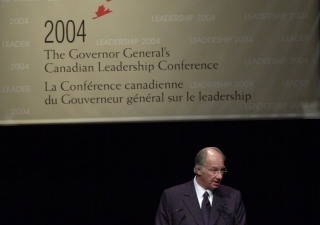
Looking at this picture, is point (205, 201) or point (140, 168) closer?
point (205, 201)

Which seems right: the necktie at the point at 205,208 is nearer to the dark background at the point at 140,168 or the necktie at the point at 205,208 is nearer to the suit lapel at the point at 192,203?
the suit lapel at the point at 192,203

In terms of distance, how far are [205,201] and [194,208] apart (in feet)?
0.31

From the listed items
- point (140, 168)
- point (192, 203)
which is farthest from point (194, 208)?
point (140, 168)

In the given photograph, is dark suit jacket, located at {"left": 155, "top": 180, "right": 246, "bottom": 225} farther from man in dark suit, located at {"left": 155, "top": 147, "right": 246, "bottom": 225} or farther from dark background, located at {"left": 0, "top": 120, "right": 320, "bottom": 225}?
dark background, located at {"left": 0, "top": 120, "right": 320, "bottom": 225}

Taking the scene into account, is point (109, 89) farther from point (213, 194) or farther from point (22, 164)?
point (213, 194)

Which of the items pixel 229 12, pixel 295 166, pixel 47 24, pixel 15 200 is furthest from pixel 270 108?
pixel 15 200

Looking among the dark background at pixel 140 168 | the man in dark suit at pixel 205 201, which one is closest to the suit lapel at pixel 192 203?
the man in dark suit at pixel 205 201

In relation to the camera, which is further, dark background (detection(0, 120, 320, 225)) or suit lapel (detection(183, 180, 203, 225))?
dark background (detection(0, 120, 320, 225))

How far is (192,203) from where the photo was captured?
3.51 meters

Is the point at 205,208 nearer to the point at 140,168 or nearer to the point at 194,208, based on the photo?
the point at 194,208

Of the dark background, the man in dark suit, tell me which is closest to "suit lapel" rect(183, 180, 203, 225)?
the man in dark suit

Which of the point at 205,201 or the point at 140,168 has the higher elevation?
the point at 140,168

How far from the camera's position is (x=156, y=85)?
4.41 m

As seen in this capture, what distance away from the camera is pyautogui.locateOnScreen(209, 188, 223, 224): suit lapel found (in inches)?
135
